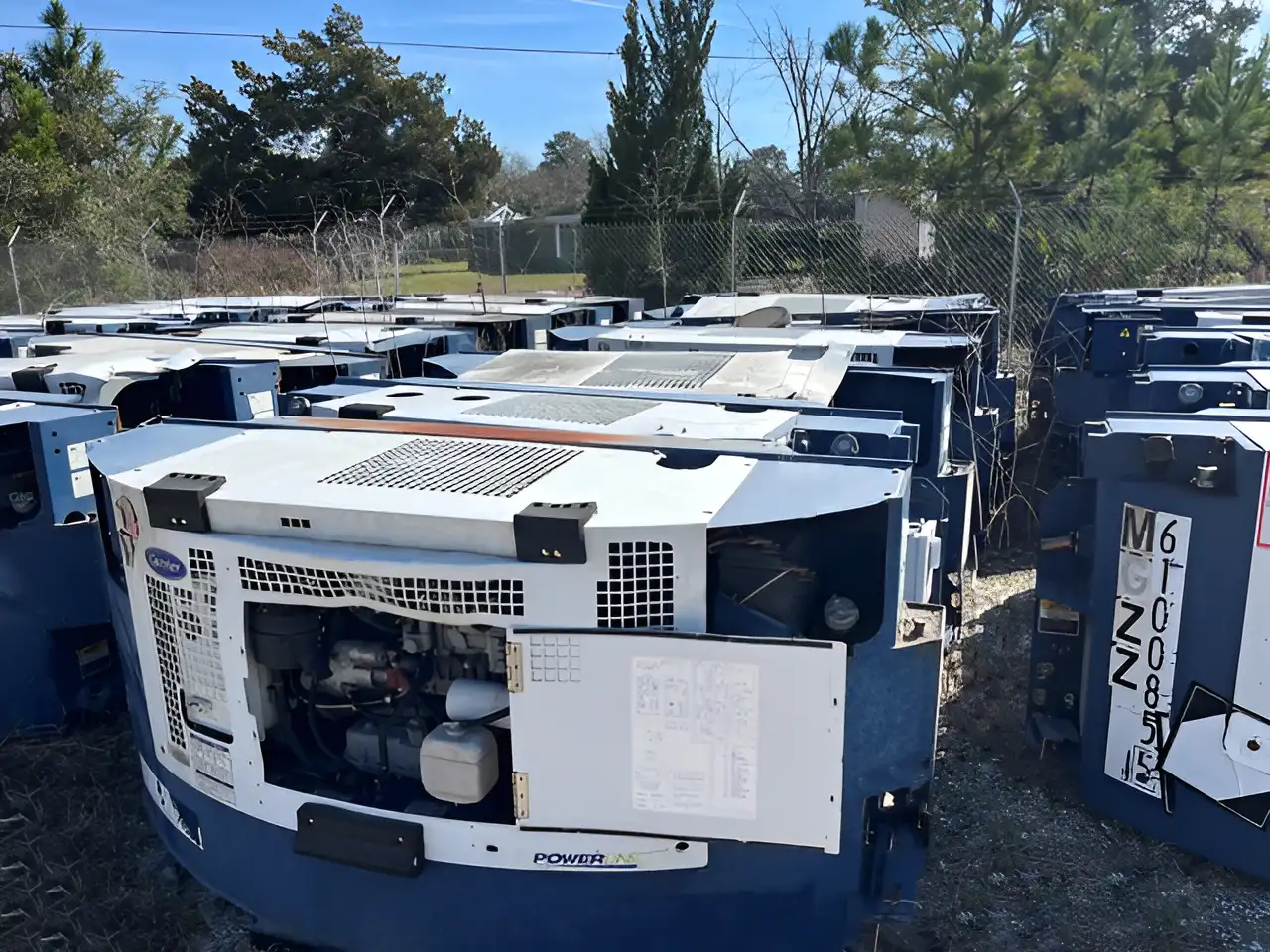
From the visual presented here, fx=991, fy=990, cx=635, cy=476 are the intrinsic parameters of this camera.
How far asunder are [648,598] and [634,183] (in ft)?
54.8

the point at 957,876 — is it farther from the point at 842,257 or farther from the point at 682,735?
the point at 842,257

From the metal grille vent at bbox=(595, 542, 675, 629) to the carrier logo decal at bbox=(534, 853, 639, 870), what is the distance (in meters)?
0.62

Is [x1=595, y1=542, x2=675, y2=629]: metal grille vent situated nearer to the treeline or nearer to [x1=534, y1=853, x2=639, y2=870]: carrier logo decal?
[x1=534, y1=853, x2=639, y2=870]: carrier logo decal

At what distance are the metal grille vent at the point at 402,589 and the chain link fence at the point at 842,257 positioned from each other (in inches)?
379

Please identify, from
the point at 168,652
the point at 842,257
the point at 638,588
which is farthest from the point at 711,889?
the point at 842,257

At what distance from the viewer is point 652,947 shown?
101 inches

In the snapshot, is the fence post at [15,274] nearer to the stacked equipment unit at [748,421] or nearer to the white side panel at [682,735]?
the stacked equipment unit at [748,421]

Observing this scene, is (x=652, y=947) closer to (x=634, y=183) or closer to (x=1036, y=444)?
(x=1036, y=444)

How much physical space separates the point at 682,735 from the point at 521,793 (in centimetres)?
43

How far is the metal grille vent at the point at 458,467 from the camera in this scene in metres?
2.47

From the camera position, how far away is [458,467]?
2.66 metres

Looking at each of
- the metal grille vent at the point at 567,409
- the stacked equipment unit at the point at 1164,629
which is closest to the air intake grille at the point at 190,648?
the metal grille vent at the point at 567,409

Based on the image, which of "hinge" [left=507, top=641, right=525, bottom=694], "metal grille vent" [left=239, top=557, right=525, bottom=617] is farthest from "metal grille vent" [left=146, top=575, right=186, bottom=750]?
"hinge" [left=507, top=641, right=525, bottom=694]

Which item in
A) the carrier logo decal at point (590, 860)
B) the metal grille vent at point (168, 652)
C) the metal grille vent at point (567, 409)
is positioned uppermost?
the metal grille vent at point (567, 409)
